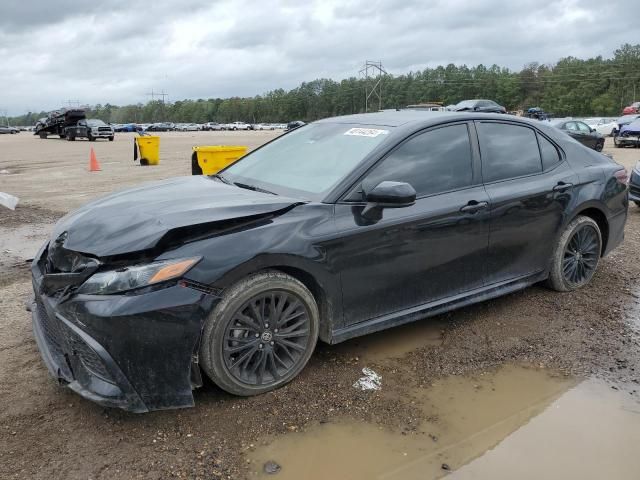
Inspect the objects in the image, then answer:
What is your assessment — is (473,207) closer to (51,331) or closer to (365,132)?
(365,132)

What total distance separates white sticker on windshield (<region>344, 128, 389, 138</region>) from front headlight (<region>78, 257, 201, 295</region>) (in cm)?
168

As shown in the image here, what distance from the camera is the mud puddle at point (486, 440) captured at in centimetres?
259

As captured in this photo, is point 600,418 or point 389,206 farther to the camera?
point 389,206

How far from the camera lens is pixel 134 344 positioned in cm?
269

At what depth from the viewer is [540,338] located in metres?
4.00

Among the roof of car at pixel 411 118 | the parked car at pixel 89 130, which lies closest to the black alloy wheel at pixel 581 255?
the roof of car at pixel 411 118

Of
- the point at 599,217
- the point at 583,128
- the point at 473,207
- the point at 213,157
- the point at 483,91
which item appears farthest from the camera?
the point at 483,91

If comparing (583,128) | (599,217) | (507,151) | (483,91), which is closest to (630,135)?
(583,128)

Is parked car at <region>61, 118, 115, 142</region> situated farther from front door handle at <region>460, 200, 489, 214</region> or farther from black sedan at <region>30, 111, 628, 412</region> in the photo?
front door handle at <region>460, 200, 489, 214</region>

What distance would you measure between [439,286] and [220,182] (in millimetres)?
1762

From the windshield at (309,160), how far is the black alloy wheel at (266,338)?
28.4 inches

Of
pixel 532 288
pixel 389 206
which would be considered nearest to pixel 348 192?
pixel 389 206

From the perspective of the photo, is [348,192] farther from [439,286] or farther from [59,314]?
[59,314]

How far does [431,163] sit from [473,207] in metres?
0.43
